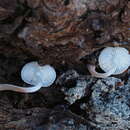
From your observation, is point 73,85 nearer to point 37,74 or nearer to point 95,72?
point 95,72

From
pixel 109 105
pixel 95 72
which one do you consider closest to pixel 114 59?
pixel 95 72

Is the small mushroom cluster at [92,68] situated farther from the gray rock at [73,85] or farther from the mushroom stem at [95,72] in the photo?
the gray rock at [73,85]

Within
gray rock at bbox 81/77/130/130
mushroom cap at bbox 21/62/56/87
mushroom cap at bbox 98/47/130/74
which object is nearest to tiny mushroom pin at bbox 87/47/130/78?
mushroom cap at bbox 98/47/130/74

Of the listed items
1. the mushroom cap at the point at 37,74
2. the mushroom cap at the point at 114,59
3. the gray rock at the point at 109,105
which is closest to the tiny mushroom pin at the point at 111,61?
the mushroom cap at the point at 114,59

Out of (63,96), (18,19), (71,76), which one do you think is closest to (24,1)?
(18,19)

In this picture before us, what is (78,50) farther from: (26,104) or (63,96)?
(26,104)

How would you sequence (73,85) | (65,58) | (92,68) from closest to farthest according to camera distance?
(65,58), (92,68), (73,85)

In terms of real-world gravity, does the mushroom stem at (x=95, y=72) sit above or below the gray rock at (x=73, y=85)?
above
